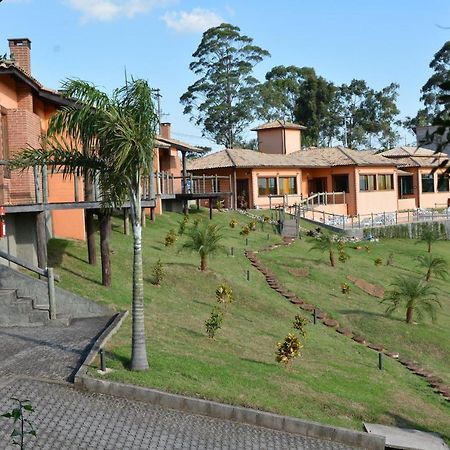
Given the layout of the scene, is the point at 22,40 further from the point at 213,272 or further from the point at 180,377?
the point at 180,377

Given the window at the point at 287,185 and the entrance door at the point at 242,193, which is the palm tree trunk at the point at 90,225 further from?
the window at the point at 287,185

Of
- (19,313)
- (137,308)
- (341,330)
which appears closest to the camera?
(137,308)

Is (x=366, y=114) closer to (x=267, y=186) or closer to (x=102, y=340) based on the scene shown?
(x=267, y=186)

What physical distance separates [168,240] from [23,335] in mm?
12251

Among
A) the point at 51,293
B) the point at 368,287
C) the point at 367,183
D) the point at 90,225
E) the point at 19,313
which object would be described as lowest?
the point at 368,287

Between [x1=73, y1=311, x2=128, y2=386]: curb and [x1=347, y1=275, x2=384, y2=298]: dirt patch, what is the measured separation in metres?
12.7

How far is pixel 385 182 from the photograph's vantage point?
5197 centimetres

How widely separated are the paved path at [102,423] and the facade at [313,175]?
33337mm

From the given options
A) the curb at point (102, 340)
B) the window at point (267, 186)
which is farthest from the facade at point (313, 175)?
the curb at point (102, 340)

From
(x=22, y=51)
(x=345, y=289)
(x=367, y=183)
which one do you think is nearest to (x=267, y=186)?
(x=367, y=183)

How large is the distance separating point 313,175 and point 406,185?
1064cm

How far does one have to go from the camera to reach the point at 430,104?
80.1 metres

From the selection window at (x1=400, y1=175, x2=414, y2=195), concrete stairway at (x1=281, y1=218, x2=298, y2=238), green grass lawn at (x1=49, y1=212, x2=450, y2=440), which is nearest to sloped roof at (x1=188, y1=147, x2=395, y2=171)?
window at (x1=400, y1=175, x2=414, y2=195)

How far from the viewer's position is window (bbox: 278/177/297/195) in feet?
157
